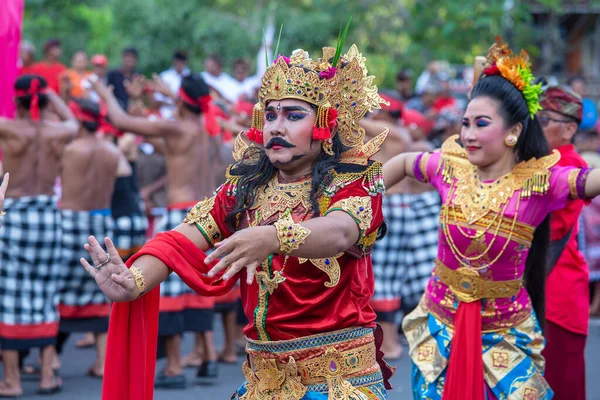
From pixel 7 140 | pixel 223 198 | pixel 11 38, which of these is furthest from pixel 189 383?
pixel 223 198

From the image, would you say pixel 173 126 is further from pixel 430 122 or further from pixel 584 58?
pixel 584 58

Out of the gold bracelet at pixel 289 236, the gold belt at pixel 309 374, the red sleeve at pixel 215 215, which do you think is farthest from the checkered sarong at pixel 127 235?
the gold bracelet at pixel 289 236

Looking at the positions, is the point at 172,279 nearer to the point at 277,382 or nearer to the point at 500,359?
the point at 500,359

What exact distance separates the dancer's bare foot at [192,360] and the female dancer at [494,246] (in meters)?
3.68

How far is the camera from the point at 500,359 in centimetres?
490

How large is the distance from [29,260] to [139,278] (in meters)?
4.18

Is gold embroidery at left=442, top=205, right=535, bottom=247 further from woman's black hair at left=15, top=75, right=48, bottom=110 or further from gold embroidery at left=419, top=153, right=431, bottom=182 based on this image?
woman's black hair at left=15, top=75, right=48, bottom=110

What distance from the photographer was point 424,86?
1553 centimetres

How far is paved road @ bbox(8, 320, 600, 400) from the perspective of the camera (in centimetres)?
730

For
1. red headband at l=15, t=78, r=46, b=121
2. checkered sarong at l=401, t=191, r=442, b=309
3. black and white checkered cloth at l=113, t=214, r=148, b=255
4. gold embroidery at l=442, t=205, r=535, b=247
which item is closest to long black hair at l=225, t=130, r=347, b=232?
gold embroidery at l=442, t=205, r=535, b=247

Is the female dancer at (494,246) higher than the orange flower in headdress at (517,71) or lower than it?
lower

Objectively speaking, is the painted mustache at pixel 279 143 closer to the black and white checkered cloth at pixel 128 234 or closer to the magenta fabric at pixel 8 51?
the magenta fabric at pixel 8 51

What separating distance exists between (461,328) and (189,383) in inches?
133

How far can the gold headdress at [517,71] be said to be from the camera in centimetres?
501
